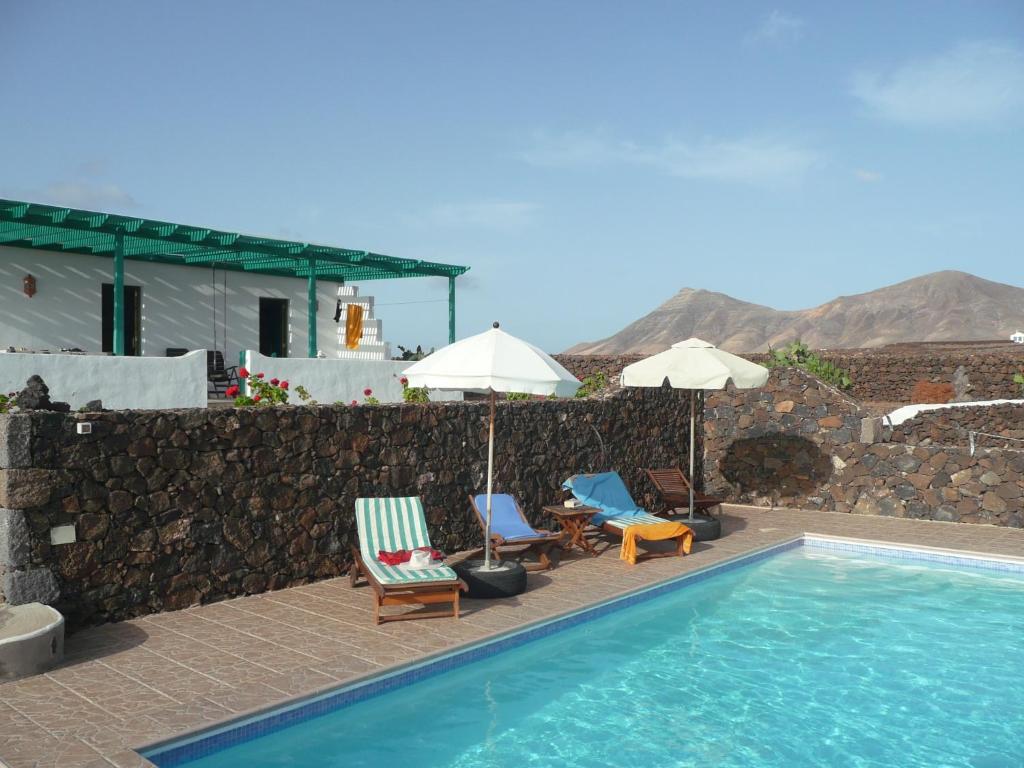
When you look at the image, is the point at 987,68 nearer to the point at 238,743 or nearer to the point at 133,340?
the point at 133,340

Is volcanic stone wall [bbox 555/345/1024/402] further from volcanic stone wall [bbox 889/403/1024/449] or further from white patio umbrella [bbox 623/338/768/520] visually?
white patio umbrella [bbox 623/338/768/520]

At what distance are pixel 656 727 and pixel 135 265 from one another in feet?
51.5

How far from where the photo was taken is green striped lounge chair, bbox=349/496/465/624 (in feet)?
22.6

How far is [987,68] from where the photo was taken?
19188mm

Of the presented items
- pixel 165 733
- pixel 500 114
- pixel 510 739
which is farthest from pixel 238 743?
pixel 500 114

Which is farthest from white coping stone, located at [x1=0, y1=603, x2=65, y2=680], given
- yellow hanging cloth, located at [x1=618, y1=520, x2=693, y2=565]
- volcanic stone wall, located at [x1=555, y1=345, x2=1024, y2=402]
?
volcanic stone wall, located at [x1=555, y1=345, x2=1024, y2=402]

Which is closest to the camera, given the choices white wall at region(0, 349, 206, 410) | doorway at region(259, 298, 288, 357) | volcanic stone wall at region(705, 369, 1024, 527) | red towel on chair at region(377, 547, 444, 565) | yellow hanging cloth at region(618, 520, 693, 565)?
red towel on chair at region(377, 547, 444, 565)

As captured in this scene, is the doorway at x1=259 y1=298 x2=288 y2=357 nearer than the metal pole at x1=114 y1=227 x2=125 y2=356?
No

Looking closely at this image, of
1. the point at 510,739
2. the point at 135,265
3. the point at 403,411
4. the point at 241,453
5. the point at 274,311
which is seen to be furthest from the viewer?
the point at 274,311

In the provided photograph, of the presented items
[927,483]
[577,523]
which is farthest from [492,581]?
[927,483]

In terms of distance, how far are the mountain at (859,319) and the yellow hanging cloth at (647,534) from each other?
8031 centimetres

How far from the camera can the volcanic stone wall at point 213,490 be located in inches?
249

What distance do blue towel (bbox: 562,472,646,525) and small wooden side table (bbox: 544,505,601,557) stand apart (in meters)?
0.34

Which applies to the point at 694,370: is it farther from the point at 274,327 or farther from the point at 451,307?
the point at 274,327
